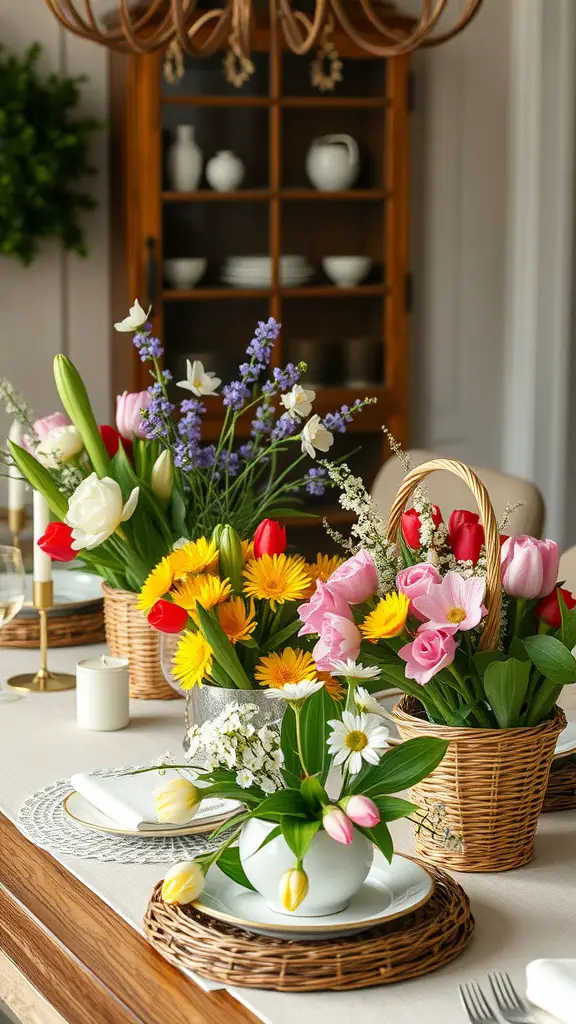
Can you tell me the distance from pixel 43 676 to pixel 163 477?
305mm

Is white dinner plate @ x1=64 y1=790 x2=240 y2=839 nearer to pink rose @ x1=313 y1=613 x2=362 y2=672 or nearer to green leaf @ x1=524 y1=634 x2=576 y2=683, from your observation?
pink rose @ x1=313 y1=613 x2=362 y2=672

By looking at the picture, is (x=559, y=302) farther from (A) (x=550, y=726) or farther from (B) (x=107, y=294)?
(A) (x=550, y=726)

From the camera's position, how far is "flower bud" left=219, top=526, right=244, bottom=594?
1252mm

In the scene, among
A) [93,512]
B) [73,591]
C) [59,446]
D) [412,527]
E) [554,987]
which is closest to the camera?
[554,987]

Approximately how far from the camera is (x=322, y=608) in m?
1.03

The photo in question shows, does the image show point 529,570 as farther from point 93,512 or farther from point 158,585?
point 93,512

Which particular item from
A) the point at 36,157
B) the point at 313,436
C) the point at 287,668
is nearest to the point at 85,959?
the point at 287,668

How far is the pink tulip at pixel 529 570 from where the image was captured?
1.04 meters

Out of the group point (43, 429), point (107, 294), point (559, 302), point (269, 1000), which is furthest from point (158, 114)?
point (269, 1000)

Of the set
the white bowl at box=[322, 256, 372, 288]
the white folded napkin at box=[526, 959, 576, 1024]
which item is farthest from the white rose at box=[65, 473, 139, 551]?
the white bowl at box=[322, 256, 372, 288]

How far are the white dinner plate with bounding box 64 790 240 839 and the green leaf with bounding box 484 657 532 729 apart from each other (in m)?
0.27

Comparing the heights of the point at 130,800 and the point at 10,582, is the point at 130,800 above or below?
below

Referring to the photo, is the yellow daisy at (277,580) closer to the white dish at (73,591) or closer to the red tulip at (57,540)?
the red tulip at (57,540)

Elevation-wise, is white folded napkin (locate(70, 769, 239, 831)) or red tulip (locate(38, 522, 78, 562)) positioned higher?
red tulip (locate(38, 522, 78, 562))
